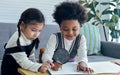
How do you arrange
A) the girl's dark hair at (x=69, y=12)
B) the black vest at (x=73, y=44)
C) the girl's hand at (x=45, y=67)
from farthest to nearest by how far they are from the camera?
the black vest at (x=73, y=44), the girl's dark hair at (x=69, y=12), the girl's hand at (x=45, y=67)

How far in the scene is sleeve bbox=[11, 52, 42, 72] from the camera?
3.54 feet

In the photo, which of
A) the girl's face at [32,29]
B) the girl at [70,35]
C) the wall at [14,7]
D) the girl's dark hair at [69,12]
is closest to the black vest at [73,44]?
the girl at [70,35]

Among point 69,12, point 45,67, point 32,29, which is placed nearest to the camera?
point 45,67

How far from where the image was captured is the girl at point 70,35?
123cm

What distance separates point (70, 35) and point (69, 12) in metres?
0.14

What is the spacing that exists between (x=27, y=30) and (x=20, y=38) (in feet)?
0.21

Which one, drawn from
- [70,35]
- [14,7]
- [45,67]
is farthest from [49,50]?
[14,7]

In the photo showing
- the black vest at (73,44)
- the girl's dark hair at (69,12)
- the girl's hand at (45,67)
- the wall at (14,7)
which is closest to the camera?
the girl's hand at (45,67)

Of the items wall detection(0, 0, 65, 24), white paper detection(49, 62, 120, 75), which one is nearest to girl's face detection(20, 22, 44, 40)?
white paper detection(49, 62, 120, 75)

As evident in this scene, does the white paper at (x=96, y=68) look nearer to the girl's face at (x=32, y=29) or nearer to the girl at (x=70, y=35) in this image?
the girl at (x=70, y=35)

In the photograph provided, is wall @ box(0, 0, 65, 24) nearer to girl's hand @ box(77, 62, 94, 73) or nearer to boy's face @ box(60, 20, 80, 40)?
boy's face @ box(60, 20, 80, 40)

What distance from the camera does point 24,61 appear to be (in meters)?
1.14

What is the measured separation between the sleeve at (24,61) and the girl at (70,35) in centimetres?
10

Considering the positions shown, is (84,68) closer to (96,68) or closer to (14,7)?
(96,68)
